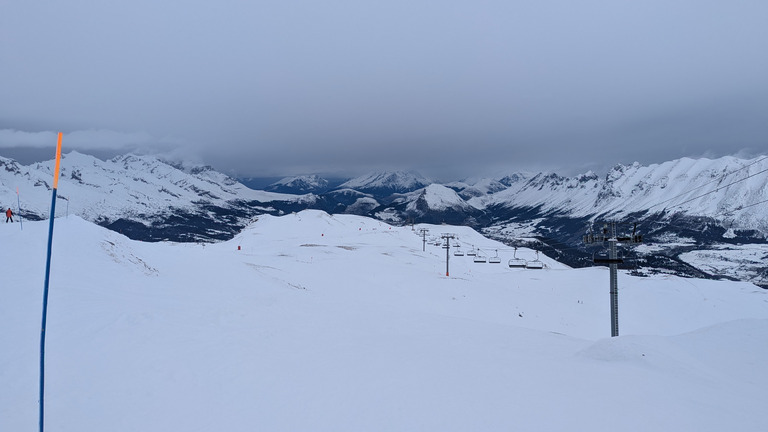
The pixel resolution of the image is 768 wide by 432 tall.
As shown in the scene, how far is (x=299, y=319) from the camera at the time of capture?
18.7 m

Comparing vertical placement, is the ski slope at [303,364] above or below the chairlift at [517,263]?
above

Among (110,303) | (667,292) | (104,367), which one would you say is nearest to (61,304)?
(110,303)

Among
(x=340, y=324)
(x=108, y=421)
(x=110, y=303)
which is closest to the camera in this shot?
(x=108, y=421)

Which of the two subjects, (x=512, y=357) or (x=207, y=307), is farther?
(x=207, y=307)

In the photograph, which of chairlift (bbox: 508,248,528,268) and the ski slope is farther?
chairlift (bbox: 508,248,528,268)

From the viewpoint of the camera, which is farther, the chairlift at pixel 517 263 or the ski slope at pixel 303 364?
the chairlift at pixel 517 263

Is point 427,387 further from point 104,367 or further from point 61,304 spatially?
point 61,304

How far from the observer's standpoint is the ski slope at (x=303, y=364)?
9641mm

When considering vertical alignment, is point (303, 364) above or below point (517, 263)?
above

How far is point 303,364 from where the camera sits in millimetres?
13141

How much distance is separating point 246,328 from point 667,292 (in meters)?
61.0

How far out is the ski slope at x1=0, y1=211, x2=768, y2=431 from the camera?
9.64m

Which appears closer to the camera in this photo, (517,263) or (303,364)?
(303,364)

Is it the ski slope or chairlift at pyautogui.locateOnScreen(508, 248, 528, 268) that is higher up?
the ski slope
